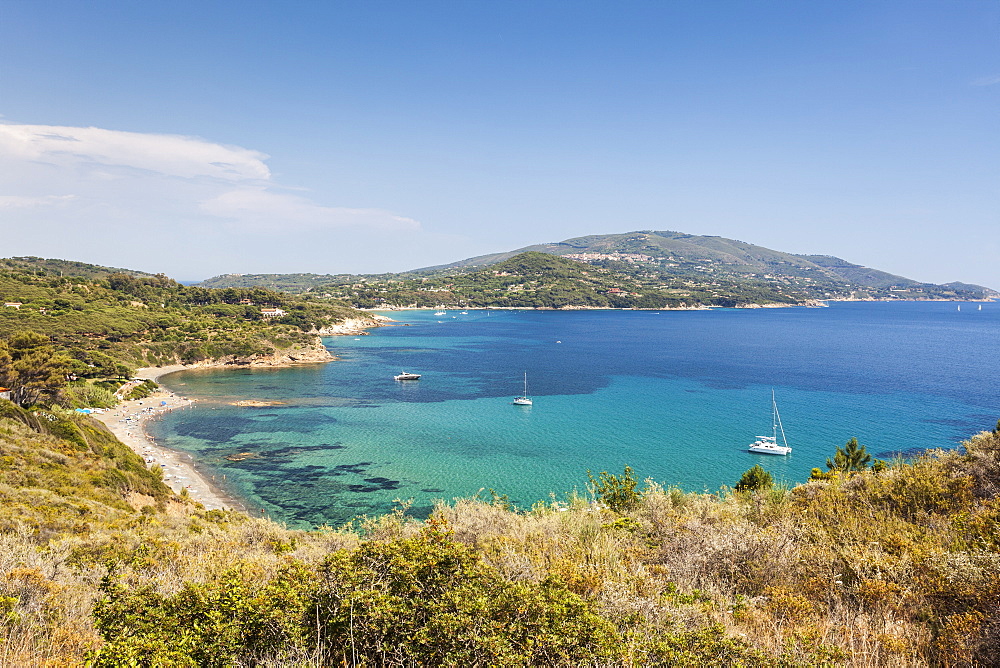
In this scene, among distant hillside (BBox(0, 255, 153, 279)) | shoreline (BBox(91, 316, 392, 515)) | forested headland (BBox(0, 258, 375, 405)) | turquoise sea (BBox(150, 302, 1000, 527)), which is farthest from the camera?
distant hillside (BBox(0, 255, 153, 279))

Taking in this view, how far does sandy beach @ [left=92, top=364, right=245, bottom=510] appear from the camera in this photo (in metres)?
27.8

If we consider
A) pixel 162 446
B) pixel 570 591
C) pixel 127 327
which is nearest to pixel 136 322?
pixel 127 327

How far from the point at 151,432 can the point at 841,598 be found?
47.5m

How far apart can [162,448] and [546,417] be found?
3115cm

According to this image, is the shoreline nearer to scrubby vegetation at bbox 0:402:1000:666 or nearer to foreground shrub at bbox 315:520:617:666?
scrubby vegetation at bbox 0:402:1000:666

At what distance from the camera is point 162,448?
119ft

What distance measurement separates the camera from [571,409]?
Result: 49750 mm

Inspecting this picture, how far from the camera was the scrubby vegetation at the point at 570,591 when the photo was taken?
5109 millimetres

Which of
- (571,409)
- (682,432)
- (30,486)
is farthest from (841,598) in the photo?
(571,409)

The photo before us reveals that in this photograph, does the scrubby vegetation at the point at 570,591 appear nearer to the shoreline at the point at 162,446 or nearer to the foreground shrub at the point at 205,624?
the foreground shrub at the point at 205,624

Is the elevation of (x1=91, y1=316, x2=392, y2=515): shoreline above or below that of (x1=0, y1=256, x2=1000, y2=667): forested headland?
below

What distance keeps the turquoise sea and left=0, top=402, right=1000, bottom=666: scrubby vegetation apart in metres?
18.5

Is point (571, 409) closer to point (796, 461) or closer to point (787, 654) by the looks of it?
point (796, 461)

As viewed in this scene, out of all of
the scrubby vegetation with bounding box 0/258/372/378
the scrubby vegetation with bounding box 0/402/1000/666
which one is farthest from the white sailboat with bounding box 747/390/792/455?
the scrubby vegetation with bounding box 0/258/372/378
